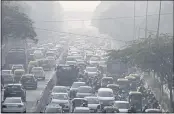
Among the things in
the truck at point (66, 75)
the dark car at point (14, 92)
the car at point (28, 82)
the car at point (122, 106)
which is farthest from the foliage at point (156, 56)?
the dark car at point (14, 92)

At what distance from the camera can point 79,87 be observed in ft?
144

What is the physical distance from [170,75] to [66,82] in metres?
10.2

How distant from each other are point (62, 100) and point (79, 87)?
20.9 feet

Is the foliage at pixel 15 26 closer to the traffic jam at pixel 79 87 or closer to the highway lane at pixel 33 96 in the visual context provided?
the traffic jam at pixel 79 87

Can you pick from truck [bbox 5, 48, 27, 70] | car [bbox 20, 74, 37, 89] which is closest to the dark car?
car [bbox 20, 74, 37, 89]

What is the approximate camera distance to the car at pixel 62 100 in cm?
3628

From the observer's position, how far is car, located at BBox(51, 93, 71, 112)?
36.3 metres

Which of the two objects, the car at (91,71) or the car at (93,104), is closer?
the car at (93,104)

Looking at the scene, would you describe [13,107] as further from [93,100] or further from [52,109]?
[93,100]

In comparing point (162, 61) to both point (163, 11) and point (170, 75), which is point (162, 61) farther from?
point (163, 11)

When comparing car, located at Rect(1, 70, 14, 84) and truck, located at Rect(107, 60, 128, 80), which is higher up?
truck, located at Rect(107, 60, 128, 80)

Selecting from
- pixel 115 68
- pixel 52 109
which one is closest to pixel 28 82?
pixel 115 68

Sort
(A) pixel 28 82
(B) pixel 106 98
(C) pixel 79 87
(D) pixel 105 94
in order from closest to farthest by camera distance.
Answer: (B) pixel 106 98 → (D) pixel 105 94 → (C) pixel 79 87 → (A) pixel 28 82

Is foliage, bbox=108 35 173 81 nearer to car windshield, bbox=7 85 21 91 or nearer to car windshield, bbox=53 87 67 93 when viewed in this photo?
car windshield, bbox=53 87 67 93
